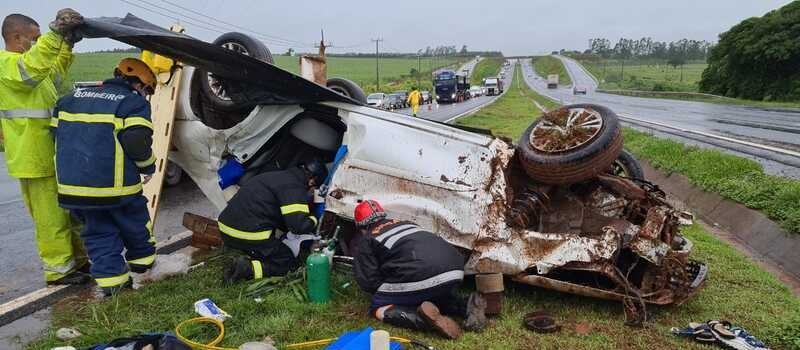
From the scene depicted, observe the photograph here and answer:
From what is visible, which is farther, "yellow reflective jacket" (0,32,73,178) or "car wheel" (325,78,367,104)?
"car wheel" (325,78,367,104)

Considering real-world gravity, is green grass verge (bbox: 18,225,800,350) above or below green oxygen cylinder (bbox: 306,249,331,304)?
below

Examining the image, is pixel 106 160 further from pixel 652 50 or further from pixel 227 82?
pixel 652 50

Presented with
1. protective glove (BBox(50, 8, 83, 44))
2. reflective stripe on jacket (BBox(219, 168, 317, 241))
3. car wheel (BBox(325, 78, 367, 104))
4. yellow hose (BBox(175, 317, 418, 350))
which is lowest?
yellow hose (BBox(175, 317, 418, 350))

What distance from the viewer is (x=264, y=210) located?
12.8 ft

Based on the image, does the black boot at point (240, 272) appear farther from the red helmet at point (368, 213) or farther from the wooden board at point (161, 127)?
the wooden board at point (161, 127)

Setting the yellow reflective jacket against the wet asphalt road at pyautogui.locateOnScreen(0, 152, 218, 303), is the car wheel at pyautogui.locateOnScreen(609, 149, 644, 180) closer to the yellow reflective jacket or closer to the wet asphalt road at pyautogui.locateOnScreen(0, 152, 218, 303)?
the yellow reflective jacket

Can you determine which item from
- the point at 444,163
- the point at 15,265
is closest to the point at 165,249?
the point at 15,265

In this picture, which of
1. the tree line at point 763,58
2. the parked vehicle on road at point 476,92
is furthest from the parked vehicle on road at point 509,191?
the parked vehicle on road at point 476,92

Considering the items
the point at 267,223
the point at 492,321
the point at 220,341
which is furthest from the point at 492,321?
the point at 267,223

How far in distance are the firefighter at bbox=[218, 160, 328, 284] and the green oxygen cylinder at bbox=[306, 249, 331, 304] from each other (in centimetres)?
36

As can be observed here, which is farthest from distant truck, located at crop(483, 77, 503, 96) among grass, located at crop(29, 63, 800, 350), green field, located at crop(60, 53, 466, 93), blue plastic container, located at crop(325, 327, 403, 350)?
blue plastic container, located at crop(325, 327, 403, 350)

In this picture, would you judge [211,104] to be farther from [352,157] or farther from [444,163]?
[444,163]

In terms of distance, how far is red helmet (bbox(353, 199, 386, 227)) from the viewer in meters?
3.51

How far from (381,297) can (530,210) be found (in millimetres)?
1204
